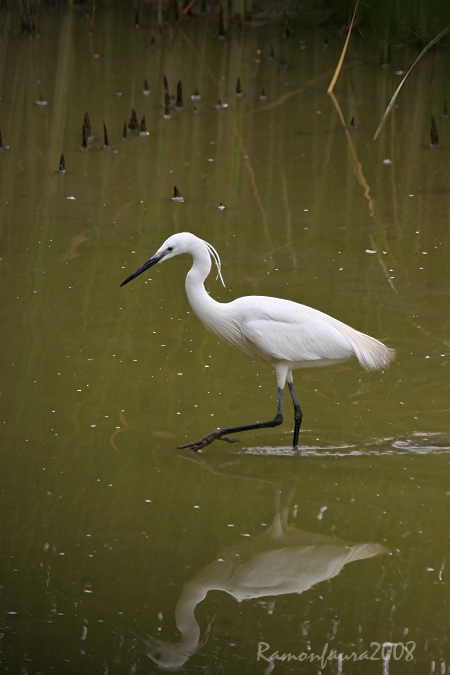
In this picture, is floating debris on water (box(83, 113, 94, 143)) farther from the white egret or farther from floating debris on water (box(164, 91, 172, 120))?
the white egret

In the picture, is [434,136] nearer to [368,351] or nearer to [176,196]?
[176,196]

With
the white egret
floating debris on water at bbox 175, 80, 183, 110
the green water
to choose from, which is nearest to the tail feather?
the white egret

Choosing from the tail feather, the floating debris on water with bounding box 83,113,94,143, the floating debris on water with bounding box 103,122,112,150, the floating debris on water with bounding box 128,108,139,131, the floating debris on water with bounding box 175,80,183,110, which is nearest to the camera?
the tail feather

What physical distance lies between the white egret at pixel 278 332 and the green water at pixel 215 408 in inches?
13.7

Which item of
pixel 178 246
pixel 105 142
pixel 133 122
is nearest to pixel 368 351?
pixel 178 246

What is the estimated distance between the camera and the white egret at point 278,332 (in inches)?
170

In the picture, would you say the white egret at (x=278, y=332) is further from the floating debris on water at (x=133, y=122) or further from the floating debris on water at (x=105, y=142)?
the floating debris on water at (x=133, y=122)

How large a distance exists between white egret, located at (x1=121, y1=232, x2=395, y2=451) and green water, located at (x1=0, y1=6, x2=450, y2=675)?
0.35 metres

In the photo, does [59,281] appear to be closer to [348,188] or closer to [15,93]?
[348,188]

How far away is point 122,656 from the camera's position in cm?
295

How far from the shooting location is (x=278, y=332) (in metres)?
4.33

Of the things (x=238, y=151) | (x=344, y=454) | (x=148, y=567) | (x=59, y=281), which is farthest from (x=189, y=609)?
(x=238, y=151)

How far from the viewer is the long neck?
438cm

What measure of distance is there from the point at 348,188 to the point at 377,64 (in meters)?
5.05
